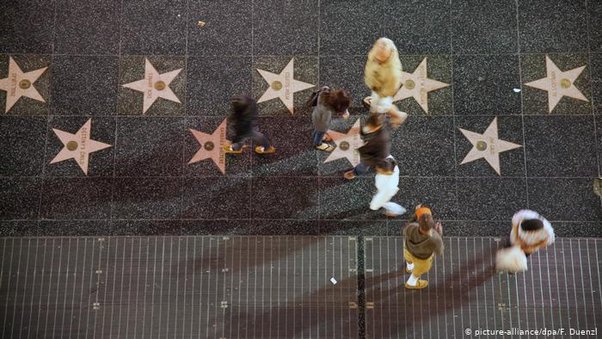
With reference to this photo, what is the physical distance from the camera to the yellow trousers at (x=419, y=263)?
15.6ft

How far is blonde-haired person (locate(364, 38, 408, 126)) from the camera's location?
4934 mm

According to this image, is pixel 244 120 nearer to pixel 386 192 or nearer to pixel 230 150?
pixel 230 150

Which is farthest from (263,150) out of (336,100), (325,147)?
(336,100)

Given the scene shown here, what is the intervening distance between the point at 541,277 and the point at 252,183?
2979 millimetres

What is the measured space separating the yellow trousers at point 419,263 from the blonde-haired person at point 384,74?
1.25 meters

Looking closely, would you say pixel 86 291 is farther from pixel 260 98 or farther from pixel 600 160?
pixel 600 160

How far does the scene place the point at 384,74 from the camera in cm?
503

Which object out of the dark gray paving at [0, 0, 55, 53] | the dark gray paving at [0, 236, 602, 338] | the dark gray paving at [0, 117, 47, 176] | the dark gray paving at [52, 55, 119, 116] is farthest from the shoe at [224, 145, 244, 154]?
the dark gray paving at [0, 0, 55, 53]

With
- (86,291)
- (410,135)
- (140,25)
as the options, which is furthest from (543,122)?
(86,291)

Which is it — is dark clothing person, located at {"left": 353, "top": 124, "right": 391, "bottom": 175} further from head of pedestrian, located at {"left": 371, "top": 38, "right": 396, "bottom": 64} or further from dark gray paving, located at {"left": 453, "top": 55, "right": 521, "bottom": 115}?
dark gray paving, located at {"left": 453, "top": 55, "right": 521, "bottom": 115}

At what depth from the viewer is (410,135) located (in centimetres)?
572

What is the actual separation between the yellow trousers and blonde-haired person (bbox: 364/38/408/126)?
125 cm

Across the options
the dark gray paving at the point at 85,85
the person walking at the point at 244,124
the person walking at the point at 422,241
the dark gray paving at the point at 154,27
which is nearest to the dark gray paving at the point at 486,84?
the person walking at the point at 422,241

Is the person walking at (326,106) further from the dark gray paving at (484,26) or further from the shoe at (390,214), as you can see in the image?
the dark gray paving at (484,26)
